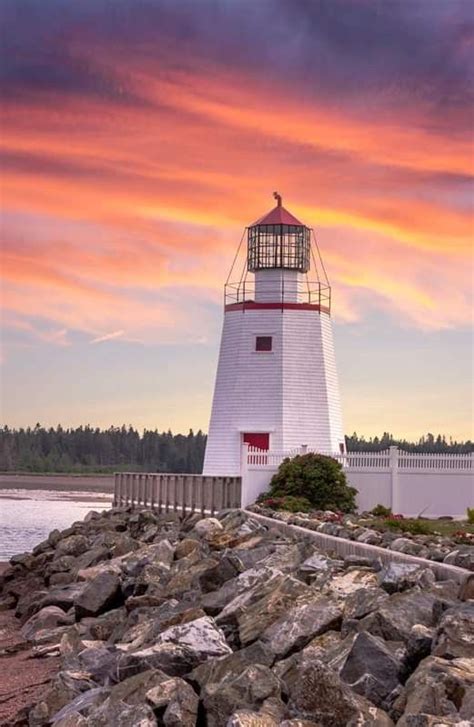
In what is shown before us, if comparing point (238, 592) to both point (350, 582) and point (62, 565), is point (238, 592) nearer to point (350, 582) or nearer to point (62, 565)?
point (350, 582)

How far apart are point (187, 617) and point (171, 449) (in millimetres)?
122452

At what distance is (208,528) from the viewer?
2434cm

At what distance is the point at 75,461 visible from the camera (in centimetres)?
15188

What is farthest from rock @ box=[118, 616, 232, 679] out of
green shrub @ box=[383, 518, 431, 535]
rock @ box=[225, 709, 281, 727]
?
green shrub @ box=[383, 518, 431, 535]

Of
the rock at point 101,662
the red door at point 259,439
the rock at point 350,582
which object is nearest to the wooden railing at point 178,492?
the red door at point 259,439

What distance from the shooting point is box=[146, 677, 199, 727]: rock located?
11.5m

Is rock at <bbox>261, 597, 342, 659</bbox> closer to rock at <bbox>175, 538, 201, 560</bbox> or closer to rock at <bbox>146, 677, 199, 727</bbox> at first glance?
rock at <bbox>146, 677, 199, 727</bbox>

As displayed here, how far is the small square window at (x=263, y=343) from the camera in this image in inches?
1537

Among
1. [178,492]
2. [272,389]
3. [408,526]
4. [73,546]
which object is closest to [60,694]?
[408,526]

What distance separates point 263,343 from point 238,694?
91.6 feet

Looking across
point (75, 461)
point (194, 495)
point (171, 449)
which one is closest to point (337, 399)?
point (194, 495)

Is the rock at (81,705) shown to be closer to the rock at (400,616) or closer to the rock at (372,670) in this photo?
the rock at (372,670)

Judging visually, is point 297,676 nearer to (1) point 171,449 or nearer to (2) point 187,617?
(2) point 187,617

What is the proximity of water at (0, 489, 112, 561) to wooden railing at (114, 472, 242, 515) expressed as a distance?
13.8 ft
